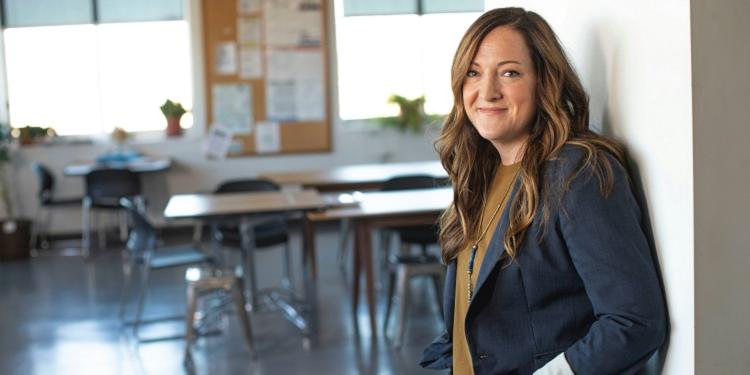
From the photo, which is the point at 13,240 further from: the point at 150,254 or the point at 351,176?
the point at 150,254

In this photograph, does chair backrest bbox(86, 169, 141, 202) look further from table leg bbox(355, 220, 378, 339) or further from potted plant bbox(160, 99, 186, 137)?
table leg bbox(355, 220, 378, 339)

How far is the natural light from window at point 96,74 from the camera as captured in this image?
997 centimetres

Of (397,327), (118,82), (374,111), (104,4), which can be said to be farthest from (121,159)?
(397,327)

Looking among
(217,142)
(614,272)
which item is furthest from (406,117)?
(614,272)

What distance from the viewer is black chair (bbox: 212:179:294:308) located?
21.0ft

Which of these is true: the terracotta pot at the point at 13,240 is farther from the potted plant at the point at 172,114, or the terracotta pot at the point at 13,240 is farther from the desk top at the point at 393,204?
the desk top at the point at 393,204

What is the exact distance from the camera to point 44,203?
923cm

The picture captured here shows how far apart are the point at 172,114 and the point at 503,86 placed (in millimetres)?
8412

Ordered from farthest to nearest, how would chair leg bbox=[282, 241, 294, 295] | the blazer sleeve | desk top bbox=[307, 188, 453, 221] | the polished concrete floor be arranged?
chair leg bbox=[282, 241, 294, 295]
desk top bbox=[307, 188, 453, 221]
the polished concrete floor
the blazer sleeve

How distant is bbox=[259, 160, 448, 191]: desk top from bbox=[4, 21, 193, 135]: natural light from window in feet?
9.30

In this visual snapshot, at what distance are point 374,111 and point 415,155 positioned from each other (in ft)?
2.29

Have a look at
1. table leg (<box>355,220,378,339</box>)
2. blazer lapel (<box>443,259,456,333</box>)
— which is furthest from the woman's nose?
table leg (<box>355,220,378,339</box>)

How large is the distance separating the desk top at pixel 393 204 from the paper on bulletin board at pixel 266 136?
12.5ft

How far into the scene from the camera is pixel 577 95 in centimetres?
177
